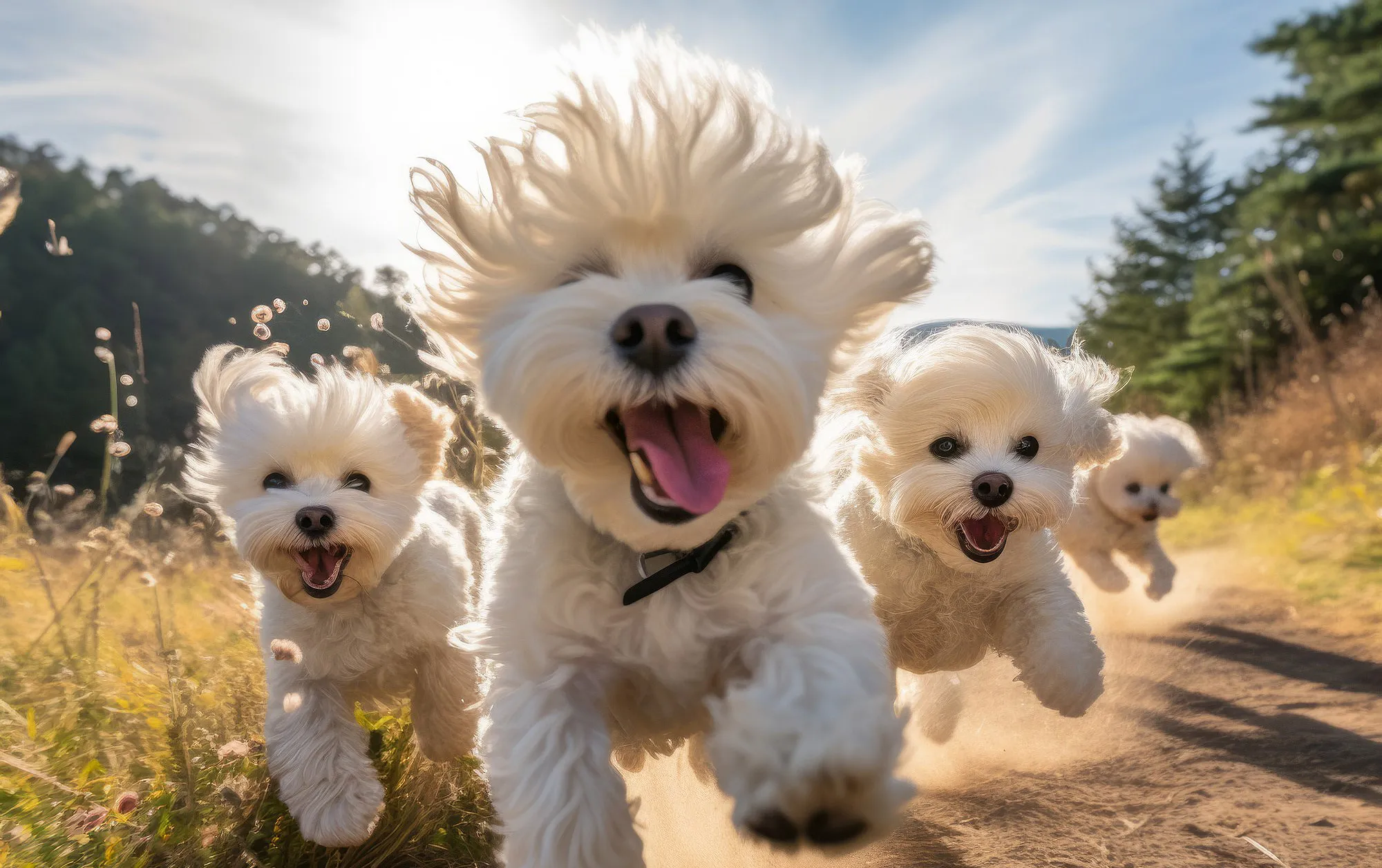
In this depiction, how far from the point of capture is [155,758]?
342 centimetres

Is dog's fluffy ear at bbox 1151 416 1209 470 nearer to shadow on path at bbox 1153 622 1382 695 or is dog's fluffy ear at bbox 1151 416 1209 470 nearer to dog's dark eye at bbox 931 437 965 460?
shadow on path at bbox 1153 622 1382 695

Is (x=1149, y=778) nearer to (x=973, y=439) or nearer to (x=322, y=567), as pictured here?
(x=973, y=439)

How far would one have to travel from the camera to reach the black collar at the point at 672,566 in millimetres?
2506

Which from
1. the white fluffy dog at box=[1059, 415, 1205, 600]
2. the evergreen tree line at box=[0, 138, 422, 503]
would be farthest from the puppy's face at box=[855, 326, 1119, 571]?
the evergreen tree line at box=[0, 138, 422, 503]

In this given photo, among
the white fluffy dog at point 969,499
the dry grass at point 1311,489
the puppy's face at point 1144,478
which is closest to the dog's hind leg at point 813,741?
the white fluffy dog at point 969,499

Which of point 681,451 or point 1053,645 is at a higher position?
point 681,451

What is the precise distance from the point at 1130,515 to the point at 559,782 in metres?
6.60

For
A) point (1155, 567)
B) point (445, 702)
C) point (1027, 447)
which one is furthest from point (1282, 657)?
point (445, 702)

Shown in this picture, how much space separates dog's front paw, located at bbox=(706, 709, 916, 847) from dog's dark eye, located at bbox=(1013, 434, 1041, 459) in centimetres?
237

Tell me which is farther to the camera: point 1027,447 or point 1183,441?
point 1183,441

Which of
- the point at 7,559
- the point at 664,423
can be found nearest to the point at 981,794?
the point at 664,423

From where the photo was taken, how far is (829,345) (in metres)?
2.75

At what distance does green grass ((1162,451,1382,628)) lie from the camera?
22.9 feet

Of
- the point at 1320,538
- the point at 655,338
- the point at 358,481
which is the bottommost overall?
the point at 1320,538
